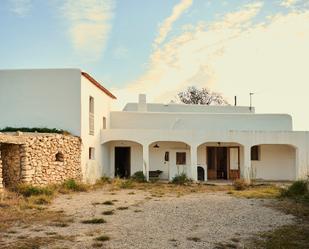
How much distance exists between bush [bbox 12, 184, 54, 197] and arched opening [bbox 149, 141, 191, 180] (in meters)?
9.91

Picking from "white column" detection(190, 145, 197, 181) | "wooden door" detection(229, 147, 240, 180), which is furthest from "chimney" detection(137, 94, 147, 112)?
"wooden door" detection(229, 147, 240, 180)

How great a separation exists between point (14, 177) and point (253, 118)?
17.2 metres

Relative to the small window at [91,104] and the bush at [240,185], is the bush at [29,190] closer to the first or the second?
the small window at [91,104]

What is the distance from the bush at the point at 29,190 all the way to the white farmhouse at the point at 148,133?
4519 millimetres

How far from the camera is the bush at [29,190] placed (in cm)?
1493

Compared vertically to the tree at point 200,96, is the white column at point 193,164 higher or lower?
lower

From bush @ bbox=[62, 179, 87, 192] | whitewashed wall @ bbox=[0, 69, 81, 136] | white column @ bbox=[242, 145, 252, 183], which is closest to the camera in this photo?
bush @ bbox=[62, 179, 87, 192]

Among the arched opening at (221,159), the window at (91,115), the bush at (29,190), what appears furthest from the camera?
the arched opening at (221,159)

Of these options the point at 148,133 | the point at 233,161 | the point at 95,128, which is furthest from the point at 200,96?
the point at 95,128

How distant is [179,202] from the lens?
46.7ft

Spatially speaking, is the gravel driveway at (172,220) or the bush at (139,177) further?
the bush at (139,177)

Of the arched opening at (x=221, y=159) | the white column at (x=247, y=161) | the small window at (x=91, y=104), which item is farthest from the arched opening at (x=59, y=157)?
the white column at (x=247, y=161)

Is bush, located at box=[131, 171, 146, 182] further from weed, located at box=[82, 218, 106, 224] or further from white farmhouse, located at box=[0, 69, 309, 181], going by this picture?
weed, located at box=[82, 218, 106, 224]

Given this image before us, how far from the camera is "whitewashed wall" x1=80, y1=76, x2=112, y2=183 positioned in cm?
2003
